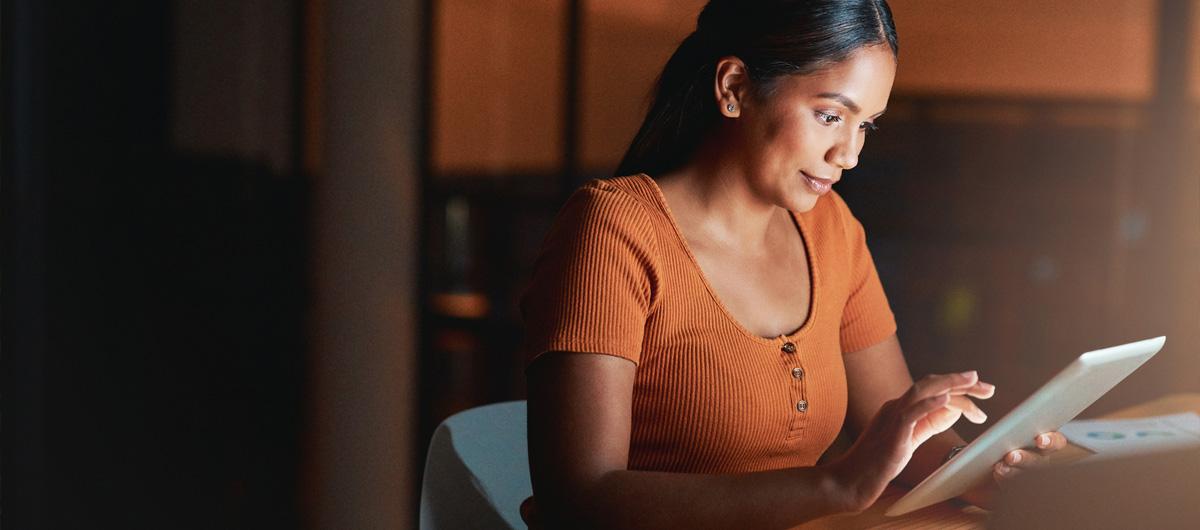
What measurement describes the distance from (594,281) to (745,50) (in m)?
0.35

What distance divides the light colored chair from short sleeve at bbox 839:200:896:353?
1.68 feet

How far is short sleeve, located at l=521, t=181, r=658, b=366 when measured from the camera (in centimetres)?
116

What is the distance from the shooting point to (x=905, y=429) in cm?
95

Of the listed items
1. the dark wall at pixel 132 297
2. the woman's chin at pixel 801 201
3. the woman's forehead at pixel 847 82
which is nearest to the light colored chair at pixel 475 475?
the woman's chin at pixel 801 201

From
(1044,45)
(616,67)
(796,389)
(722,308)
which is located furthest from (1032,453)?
(616,67)

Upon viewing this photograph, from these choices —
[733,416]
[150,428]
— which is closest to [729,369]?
[733,416]

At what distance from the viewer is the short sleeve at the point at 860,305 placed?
5.13 feet

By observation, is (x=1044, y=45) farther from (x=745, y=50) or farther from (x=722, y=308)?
(x=722, y=308)

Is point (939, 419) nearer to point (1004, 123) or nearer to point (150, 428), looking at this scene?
point (1004, 123)

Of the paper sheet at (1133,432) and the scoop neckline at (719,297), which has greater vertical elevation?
the scoop neckline at (719,297)

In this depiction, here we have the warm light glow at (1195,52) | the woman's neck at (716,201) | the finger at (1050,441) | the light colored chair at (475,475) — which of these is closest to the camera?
the finger at (1050,441)

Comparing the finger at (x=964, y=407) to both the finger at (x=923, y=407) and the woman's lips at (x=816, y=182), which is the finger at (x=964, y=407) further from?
the woman's lips at (x=816, y=182)

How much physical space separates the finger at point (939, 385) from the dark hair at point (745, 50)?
0.43 meters

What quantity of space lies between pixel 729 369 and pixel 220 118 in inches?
93.8
